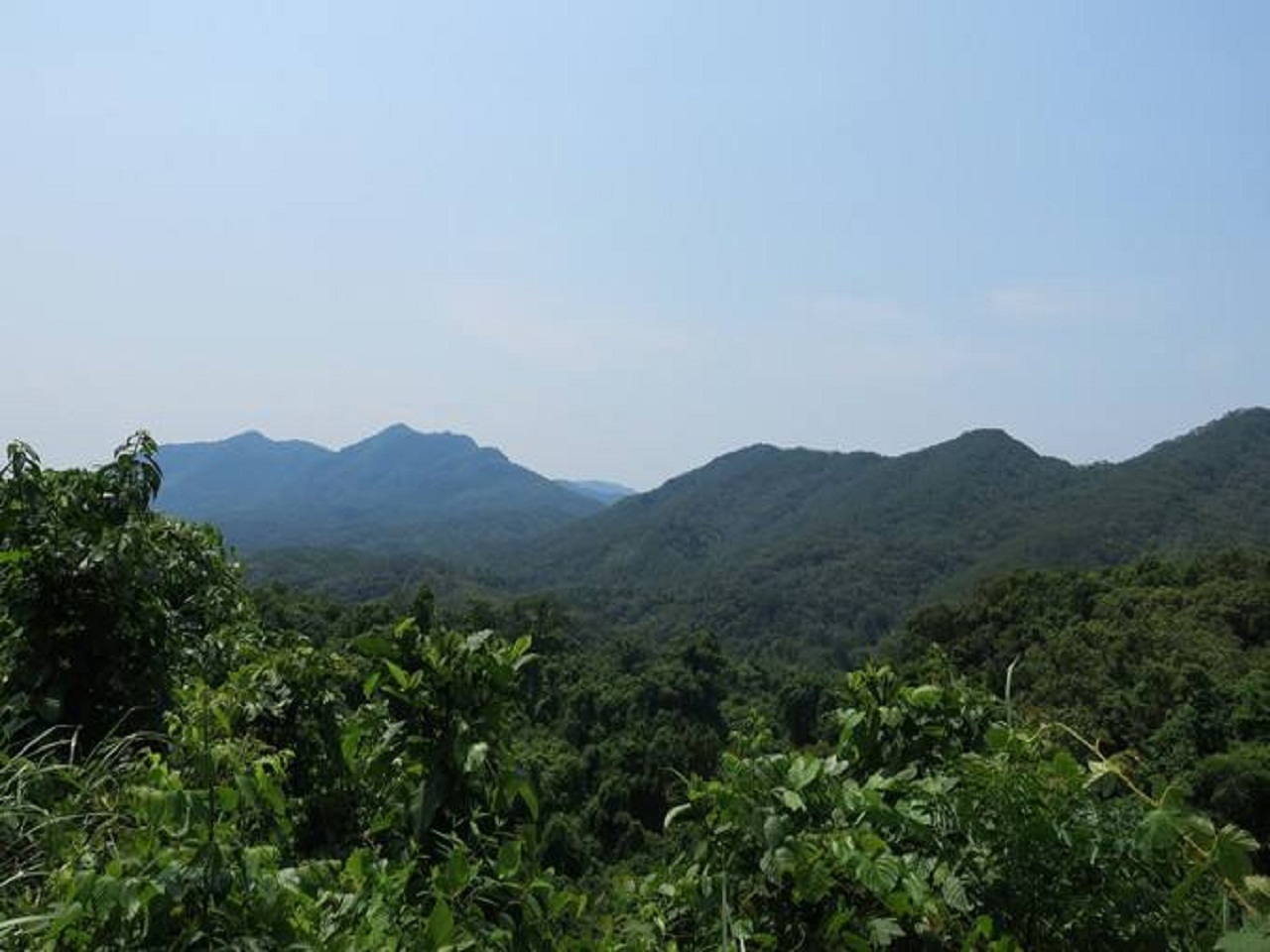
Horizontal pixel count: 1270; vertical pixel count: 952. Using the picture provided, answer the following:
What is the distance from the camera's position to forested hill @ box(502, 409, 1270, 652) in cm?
8756

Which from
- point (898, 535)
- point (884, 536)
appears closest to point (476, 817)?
point (898, 535)

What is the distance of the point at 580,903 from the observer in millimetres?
1727

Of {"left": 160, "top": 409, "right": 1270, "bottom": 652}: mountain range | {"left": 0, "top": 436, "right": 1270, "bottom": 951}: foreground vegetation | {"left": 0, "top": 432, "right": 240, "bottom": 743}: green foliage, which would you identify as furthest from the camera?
{"left": 160, "top": 409, "right": 1270, "bottom": 652}: mountain range

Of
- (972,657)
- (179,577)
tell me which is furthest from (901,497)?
(179,577)

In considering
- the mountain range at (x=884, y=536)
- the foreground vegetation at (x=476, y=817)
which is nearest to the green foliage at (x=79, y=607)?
the foreground vegetation at (x=476, y=817)

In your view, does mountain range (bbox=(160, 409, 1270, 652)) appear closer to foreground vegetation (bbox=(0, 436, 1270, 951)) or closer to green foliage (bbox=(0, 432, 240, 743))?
green foliage (bbox=(0, 432, 240, 743))

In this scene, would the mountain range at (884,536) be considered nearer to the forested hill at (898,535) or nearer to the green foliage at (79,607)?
the forested hill at (898,535)

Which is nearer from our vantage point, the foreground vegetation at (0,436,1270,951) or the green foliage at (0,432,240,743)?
the foreground vegetation at (0,436,1270,951)

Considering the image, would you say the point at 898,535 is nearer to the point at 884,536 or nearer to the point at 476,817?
the point at 884,536

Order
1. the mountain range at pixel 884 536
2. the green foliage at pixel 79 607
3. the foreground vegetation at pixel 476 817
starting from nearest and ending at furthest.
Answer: the foreground vegetation at pixel 476 817 < the green foliage at pixel 79 607 < the mountain range at pixel 884 536

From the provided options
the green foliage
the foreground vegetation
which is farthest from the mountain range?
the foreground vegetation

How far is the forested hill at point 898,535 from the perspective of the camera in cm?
8756

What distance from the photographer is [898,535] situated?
4975 inches

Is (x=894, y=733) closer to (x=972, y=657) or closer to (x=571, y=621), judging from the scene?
(x=972, y=657)
